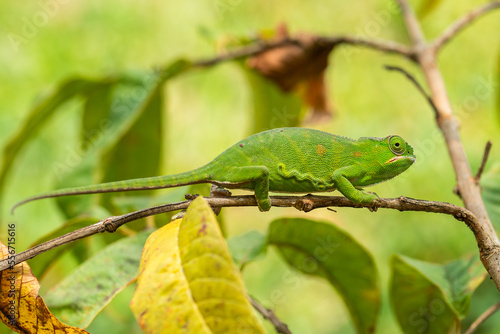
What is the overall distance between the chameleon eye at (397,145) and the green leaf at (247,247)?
1.47 ft

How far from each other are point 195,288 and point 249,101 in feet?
10.2

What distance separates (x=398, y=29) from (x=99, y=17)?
9.14 ft

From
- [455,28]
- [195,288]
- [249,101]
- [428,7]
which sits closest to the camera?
[195,288]

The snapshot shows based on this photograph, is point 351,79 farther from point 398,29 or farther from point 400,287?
point 400,287

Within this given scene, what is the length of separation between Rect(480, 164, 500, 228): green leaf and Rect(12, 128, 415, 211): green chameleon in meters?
0.30

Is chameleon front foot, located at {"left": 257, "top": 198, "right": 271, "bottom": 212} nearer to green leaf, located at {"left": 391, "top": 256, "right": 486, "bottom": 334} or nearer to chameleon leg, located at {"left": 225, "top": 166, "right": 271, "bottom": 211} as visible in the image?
chameleon leg, located at {"left": 225, "top": 166, "right": 271, "bottom": 211}

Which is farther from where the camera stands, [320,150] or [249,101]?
[249,101]

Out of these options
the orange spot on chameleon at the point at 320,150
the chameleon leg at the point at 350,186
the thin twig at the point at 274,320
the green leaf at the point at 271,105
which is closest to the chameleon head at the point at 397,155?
the chameleon leg at the point at 350,186

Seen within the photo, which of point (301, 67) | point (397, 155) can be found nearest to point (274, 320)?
point (397, 155)

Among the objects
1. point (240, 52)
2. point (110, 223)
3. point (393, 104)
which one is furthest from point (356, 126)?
point (110, 223)

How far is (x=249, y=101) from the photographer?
3959 millimetres

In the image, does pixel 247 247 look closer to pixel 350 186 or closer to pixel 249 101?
pixel 350 186

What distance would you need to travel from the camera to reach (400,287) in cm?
164

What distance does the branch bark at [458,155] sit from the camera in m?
1.13
